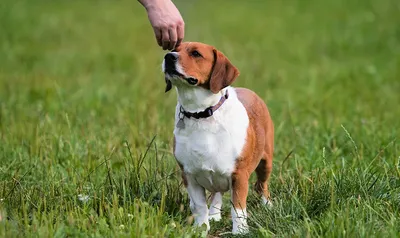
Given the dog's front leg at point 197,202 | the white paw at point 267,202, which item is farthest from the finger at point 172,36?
the white paw at point 267,202

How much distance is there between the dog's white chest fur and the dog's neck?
0.07m

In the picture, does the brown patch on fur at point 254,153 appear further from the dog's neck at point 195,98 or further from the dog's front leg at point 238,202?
the dog's neck at point 195,98

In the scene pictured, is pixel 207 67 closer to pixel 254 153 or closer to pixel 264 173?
pixel 254 153

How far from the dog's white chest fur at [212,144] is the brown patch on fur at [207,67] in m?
0.18

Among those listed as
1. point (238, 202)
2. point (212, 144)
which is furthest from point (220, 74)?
point (238, 202)

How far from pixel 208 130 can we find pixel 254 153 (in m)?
0.41

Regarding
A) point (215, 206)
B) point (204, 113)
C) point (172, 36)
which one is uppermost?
point (172, 36)

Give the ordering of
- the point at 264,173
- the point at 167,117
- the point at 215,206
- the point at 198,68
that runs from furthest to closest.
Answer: the point at 167,117, the point at 264,173, the point at 215,206, the point at 198,68

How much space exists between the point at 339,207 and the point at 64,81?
5.76 m

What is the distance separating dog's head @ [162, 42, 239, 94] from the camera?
4.70 meters

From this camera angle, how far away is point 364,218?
4.59m

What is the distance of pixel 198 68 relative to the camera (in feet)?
15.7

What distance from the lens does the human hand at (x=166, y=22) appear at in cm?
467

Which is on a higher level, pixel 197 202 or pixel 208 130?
pixel 208 130
